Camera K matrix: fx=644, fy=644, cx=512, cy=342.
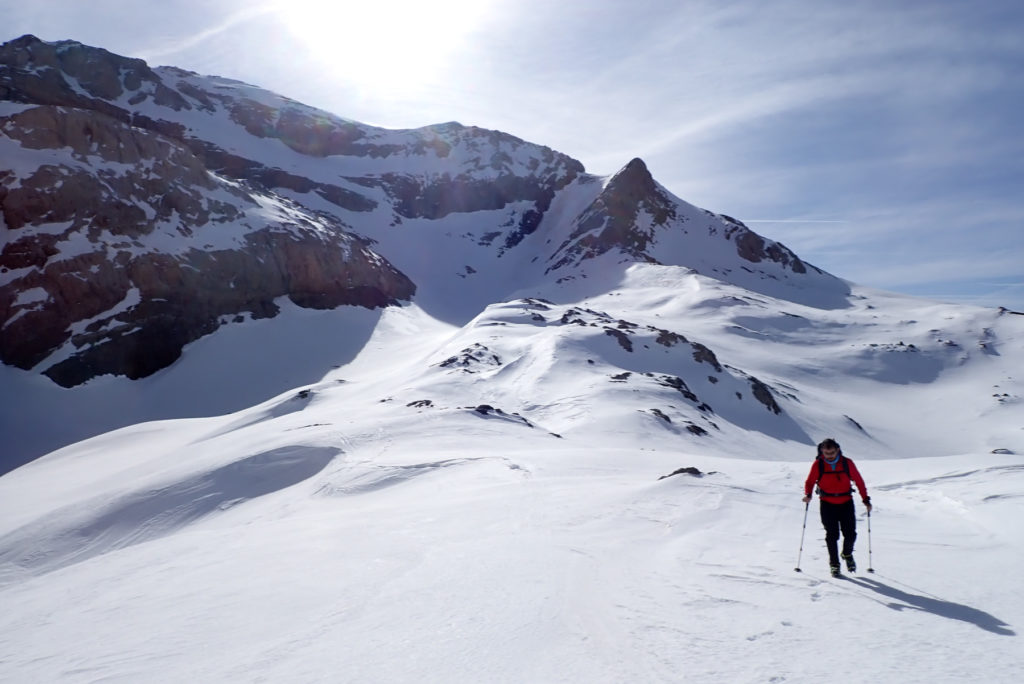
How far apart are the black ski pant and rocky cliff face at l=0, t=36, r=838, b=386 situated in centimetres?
5191

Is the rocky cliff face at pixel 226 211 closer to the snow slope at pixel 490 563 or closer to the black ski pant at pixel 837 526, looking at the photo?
the snow slope at pixel 490 563

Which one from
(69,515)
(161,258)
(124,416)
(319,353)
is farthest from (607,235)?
(69,515)

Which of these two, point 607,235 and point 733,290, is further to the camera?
point 607,235

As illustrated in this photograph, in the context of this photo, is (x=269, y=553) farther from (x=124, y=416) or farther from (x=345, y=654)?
(x=124, y=416)

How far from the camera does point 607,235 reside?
88.3 meters

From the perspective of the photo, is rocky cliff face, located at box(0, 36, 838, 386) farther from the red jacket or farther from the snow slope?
the red jacket

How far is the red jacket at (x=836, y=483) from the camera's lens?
24.0 feet

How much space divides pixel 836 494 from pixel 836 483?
0.13 meters

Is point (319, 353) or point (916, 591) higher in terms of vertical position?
point (319, 353)

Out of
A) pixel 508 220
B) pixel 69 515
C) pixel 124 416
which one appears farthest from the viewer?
pixel 508 220

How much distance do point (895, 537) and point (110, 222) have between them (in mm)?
59633

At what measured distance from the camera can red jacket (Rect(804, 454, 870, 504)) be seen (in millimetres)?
7312

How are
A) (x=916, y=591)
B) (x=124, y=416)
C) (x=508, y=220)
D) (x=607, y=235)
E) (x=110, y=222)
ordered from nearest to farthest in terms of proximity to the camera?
(x=916, y=591) < (x=124, y=416) < (x=110, y=222) < (x=607, y=235) < (x=508, y=220)

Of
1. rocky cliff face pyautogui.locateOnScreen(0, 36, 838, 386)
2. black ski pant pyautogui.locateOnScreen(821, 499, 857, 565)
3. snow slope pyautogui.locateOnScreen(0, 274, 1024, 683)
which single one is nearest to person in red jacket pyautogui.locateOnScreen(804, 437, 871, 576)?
black ski pant pyautogui.locateOnScreen(821, 499, 857, 565)
